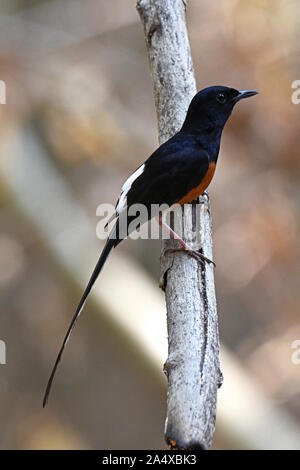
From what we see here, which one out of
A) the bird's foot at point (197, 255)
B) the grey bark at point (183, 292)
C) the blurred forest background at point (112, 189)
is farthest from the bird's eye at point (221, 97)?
the blurred forest background at point (112, 189)

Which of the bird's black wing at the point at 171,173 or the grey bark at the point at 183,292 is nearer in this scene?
the grey bark at the point at 183,292

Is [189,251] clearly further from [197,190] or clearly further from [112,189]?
[112,189]

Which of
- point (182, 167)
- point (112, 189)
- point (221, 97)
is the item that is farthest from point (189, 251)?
point (112, 189)

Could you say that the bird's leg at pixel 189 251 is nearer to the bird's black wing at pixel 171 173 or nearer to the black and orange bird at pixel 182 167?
the black and orange bird at pixel 182 167

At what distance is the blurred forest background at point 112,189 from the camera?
6.87m

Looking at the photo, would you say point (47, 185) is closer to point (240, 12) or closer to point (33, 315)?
point (33, 315)

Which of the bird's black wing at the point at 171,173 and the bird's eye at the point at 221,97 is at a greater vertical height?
the bird's eye at the point at 221,97

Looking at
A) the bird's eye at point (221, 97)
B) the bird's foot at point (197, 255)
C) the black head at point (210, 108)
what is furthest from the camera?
the bird's eye at point (221, 97)

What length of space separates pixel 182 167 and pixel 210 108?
473 millimetres

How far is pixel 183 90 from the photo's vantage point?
376cm

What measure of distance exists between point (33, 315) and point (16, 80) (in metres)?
2.85

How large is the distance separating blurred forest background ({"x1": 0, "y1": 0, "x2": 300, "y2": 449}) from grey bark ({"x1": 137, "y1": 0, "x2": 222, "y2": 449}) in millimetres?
2865
